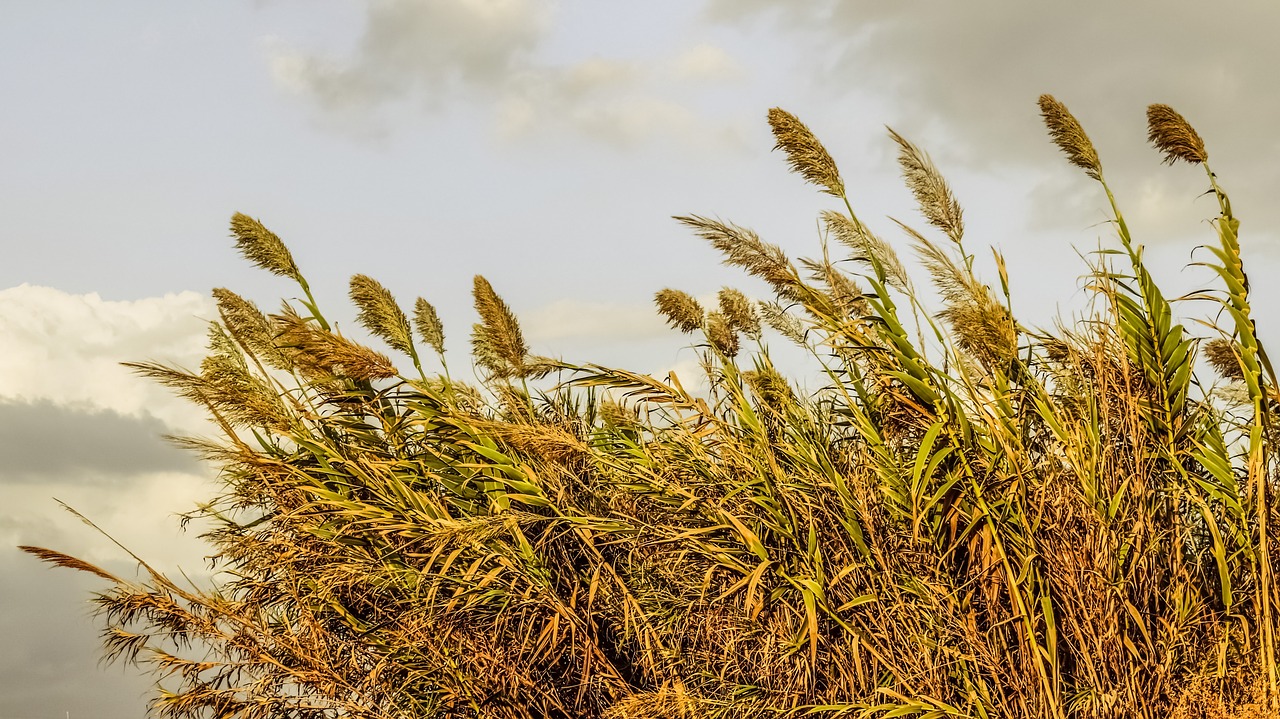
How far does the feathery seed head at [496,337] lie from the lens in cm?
552

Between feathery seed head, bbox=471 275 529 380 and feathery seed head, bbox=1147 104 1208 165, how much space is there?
3.00 meters

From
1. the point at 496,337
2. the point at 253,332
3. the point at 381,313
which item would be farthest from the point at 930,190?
the point at 253,332

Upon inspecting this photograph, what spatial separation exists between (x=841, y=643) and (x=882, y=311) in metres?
1.21

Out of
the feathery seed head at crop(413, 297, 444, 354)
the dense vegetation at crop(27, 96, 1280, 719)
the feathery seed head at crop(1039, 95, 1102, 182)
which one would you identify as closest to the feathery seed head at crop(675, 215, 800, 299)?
the dense vegetation at crop(27, 96, 1280, 719)

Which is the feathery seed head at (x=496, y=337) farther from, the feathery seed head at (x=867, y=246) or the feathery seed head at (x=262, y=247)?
the feathery seed head at (x=867, y=246)

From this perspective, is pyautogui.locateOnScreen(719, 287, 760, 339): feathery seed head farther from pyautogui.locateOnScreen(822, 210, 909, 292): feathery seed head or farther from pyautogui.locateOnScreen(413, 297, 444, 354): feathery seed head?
pyautogui.locateOnScreen(413, 297, 444, 354): feathery seed head

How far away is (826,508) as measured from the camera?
3.92 metres

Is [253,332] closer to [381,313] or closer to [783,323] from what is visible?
[381,313]

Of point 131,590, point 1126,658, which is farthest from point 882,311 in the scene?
point 131,590

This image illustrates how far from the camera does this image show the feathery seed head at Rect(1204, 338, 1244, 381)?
4.50m

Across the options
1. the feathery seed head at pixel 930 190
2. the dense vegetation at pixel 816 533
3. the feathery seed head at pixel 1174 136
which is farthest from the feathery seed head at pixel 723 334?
the feathery seed head at pixel 1174 136

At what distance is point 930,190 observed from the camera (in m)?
4.23

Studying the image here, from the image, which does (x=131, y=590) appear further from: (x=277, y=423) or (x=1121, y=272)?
(x=1121, y=272)

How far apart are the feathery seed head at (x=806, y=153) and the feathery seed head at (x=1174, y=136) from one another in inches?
46.3
